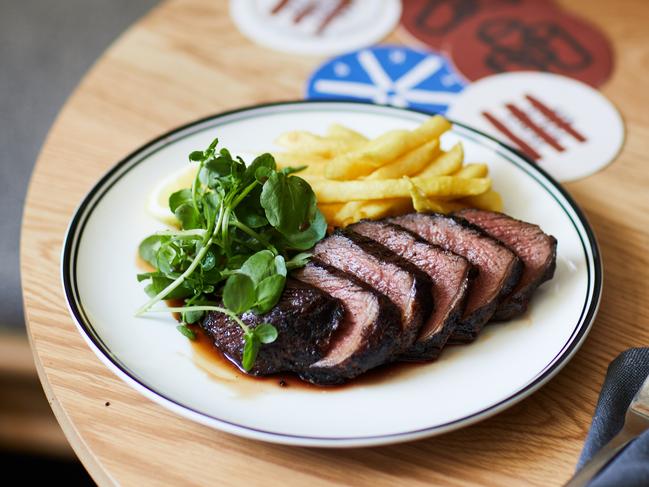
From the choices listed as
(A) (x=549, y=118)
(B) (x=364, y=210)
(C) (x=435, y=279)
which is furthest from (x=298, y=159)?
(A) (x=549, y=118)

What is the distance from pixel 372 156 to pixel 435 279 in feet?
1.60

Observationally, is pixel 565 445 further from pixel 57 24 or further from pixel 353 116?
pixel 57 24

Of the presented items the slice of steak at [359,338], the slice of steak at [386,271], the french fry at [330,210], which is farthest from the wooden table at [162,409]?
the french fry at [330,210]

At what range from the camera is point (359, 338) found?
6.37 feet

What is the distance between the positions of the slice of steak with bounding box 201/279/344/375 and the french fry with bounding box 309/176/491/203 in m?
0.43

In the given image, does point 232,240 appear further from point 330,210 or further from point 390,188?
point 390,188

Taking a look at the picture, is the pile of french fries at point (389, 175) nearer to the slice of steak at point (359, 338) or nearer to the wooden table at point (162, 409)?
the slice of steak at point (359, 338)

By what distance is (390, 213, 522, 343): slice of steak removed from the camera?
2072mm

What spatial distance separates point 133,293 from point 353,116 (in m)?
1.09

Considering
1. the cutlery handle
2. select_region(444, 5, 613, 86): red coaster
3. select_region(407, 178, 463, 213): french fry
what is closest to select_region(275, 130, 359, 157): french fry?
select_region(407, 178, 463, 213): french fry

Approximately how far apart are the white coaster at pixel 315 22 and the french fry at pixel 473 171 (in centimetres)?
110

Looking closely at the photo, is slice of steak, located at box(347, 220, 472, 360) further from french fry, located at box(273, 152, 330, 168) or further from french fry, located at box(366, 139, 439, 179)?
french fry, located at box(273, 152, 330, 168)

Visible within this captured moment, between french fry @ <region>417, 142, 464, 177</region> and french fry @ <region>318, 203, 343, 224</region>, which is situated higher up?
french fry @ <region>417, 142, 464, 177</region>

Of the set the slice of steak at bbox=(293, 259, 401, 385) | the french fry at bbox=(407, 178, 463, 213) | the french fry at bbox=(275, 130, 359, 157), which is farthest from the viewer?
the french fry at bbox=(275, 130, 359, 157)
